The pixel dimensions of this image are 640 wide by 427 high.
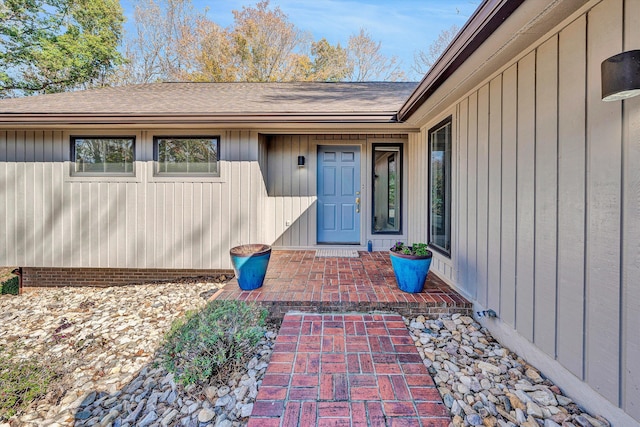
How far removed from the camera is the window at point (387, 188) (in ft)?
17.2

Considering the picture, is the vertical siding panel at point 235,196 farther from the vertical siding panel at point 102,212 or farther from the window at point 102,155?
the vertical siding panel at point 102,212

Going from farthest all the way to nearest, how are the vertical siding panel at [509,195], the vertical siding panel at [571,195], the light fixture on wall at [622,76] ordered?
the vertical siding panel at [509,195], the vertical siding panel at [571,195], the light fixture on wall at [622,76]

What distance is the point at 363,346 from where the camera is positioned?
7.48 feet

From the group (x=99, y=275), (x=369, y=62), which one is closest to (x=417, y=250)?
(x=99, y=275)

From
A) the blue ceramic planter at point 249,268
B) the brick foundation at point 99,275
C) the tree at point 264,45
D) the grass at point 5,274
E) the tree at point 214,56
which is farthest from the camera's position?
the tree at point 264,45

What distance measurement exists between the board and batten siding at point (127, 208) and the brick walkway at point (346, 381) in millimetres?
2202

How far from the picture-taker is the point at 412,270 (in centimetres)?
303

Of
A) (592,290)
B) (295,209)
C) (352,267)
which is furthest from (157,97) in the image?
(592,290)

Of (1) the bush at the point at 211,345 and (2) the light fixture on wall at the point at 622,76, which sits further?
(1) the bush at the point at 211,345

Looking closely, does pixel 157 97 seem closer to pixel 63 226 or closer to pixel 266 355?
pixel 63 226

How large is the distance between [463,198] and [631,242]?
1.71 metres

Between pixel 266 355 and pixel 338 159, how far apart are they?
3.82m

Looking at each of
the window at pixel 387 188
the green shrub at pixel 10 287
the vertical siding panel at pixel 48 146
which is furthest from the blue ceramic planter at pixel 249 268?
the green shrub at pixel 10 287

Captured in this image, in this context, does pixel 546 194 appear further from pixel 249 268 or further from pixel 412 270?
pixel 249 268
